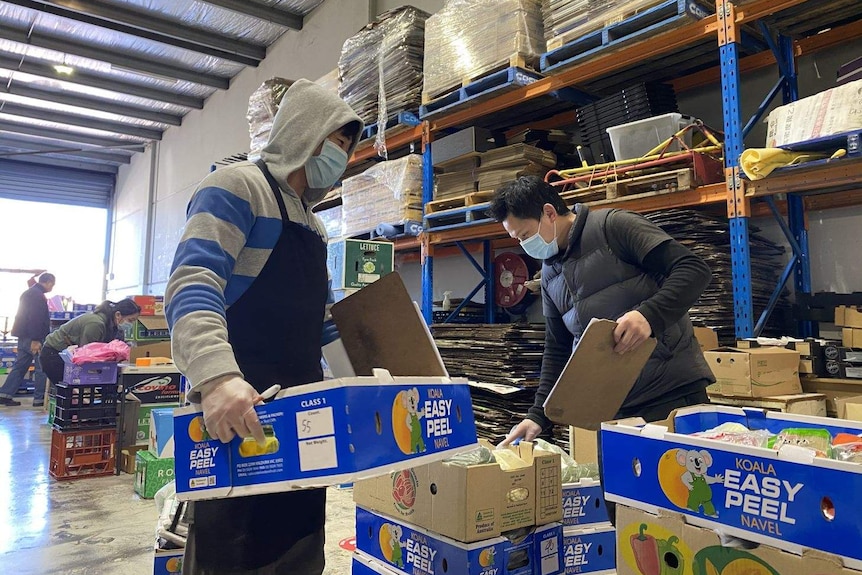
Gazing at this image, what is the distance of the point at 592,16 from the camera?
12.1ft

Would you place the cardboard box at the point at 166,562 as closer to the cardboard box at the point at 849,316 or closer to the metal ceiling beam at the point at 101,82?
the cardboard box at the point at 849,316

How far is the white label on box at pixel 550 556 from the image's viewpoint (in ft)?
7.33

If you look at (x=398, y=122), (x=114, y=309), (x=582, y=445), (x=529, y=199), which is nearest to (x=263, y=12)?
(x=398, y=122)

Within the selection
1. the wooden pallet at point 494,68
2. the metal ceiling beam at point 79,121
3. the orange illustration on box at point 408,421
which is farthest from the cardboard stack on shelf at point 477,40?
the metal ceiling beam at point 79,121

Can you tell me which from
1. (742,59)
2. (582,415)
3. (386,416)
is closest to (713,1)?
(742,59)

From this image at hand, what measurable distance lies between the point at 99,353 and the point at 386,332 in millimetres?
4660

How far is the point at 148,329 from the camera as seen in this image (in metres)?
8.04

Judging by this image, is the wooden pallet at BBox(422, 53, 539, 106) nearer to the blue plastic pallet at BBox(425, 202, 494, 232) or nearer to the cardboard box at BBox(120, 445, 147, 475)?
the blue plastic pallet at BBox(425, 202, 494, 232)

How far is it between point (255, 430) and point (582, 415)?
4.04 ft

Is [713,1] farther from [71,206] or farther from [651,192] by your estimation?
[71,206]

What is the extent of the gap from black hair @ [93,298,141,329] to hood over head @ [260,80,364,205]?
19.1 ft

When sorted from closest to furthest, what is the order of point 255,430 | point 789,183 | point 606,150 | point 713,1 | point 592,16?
point 255,430
point 789,183
point 713,1
point 592,16
point 606,150

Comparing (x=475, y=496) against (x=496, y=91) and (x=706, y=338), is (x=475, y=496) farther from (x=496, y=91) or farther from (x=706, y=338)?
(x=496, y=91)

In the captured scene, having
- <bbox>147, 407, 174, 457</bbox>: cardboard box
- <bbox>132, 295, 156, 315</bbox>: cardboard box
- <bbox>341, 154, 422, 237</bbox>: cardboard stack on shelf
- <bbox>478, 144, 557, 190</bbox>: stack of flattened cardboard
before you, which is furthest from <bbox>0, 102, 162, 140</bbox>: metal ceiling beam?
<bbox>478, 144, 557, 190</bbox>: stack of flattened cardboard
